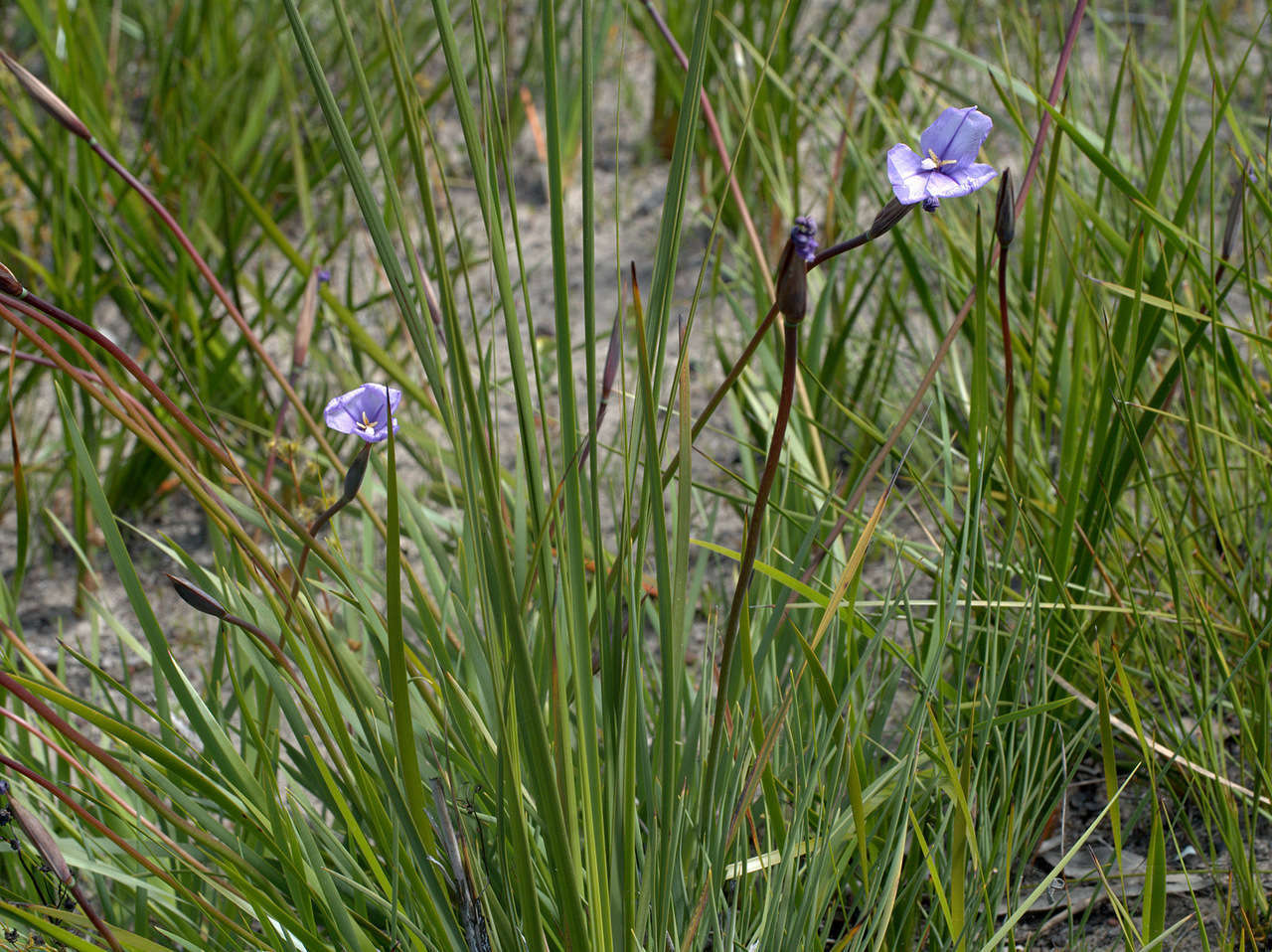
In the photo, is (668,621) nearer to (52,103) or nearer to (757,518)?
(757,518)

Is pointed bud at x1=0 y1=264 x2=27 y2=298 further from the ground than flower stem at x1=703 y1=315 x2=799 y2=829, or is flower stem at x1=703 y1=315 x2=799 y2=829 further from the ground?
pointed bud at x1=0 y1=264 x2=27 y2=298

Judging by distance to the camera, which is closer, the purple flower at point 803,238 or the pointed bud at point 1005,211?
the purple flower at point 803,238

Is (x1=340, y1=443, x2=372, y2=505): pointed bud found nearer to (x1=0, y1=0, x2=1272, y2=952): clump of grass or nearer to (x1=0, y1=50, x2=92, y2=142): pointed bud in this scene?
(x1=0, y1=0, x2=1272, y2=952): clump of grass

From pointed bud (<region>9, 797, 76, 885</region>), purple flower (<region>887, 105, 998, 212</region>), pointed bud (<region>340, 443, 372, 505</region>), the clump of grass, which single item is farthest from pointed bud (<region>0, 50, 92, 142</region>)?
purple flower (<region>887, 105, 998, 212</region>)

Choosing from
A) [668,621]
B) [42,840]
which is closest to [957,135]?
[668,621]

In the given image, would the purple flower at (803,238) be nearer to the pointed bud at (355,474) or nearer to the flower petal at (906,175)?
the flower petal at (906,175)

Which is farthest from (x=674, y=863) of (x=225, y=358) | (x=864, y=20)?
(x=864, y=20)

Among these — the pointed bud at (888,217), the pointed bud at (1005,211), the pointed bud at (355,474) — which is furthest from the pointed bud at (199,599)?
the pointed bud at (1005,211)
